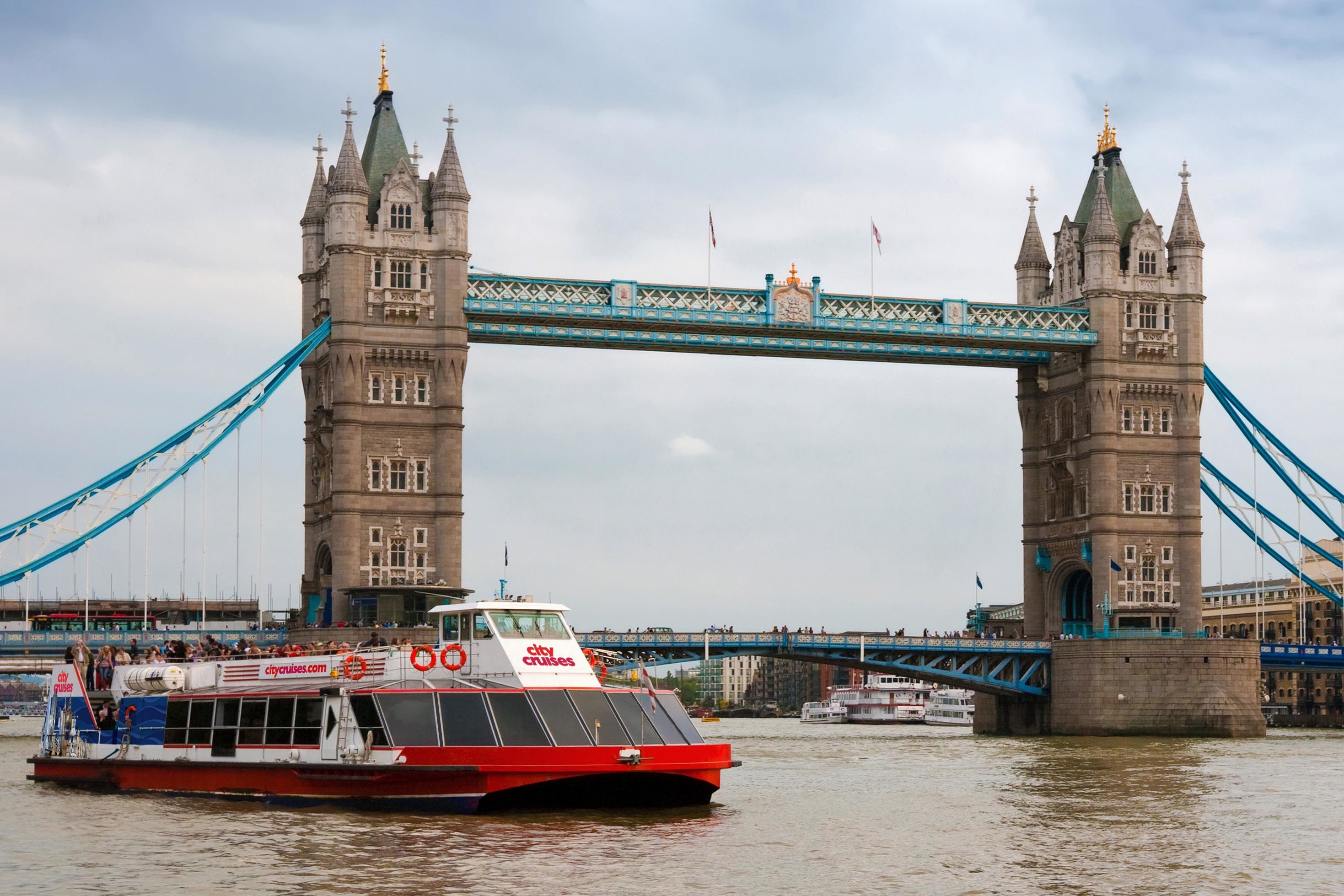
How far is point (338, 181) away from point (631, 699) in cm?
4720

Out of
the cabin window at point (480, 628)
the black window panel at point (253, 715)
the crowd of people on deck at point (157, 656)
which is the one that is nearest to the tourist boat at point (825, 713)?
the crowd of people on deck at point (157, 656)

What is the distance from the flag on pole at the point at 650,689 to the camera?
39562 millimetres

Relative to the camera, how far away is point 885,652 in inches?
3506

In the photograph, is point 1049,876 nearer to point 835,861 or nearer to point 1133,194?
point 835,861

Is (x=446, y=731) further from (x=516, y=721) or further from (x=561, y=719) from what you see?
(x=561, y=719)

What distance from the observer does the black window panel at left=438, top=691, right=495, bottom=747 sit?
37844 mm

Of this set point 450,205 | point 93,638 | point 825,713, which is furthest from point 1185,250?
point 825,713

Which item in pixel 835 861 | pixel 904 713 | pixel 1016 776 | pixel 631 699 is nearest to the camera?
pixel 835 861

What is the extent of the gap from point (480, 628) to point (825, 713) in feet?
415

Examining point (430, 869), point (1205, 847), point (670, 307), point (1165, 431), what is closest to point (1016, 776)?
point (1205, 847)

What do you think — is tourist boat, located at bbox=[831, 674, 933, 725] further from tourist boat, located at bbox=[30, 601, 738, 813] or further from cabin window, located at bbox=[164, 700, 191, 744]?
tourist boat, located at bbox=[30, 601, 738, 813]

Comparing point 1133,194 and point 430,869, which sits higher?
point 1133,194

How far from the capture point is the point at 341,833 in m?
35.5

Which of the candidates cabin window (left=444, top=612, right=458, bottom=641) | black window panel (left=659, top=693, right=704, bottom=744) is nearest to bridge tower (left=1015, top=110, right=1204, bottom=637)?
cabin window (left=444, top=612, right=458, bottom=641)
